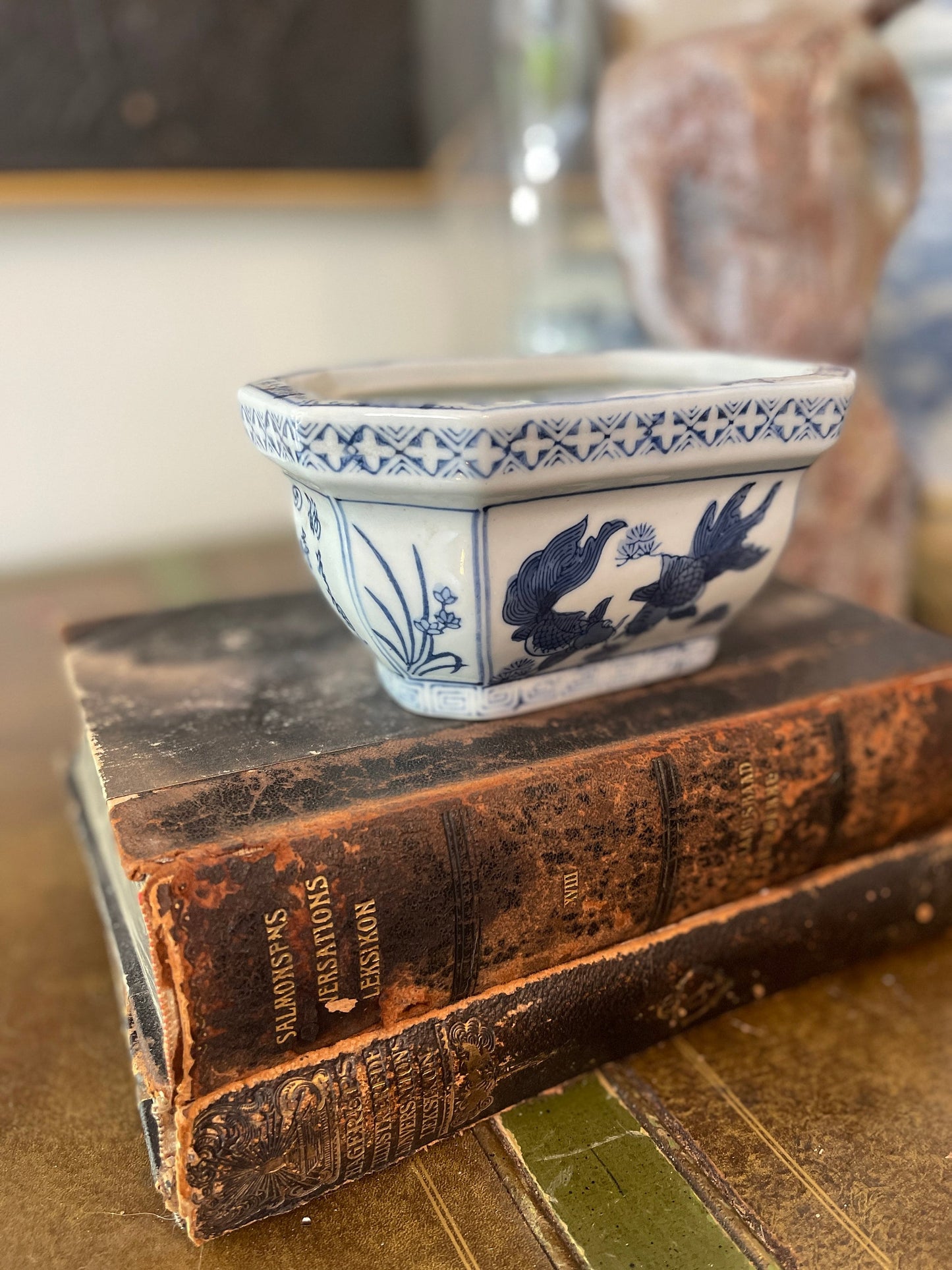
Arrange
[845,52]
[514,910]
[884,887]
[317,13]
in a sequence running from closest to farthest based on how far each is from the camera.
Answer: [514,910] → [884,887] → [845,52] → [317,13]

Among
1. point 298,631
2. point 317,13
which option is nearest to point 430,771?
point 298,631

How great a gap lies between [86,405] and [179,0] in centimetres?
50

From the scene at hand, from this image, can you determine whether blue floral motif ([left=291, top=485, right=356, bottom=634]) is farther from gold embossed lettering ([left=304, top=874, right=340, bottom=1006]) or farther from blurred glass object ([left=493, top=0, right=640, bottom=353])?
blurred glass object ([left=493, top=0, right=640, bottom=353])

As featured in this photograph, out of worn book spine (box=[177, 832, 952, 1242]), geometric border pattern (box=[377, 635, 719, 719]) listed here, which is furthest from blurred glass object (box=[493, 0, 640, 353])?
worn book spine (box=[177, 832, 952, 1242])

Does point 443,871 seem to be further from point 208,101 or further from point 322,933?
point 208,101

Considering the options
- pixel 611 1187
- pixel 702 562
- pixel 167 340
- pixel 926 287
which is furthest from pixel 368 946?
pixel 167 340

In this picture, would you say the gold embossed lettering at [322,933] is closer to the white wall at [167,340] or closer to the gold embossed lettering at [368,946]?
the gold embossed lettering at [368,946]

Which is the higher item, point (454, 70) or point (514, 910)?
point (454, 70)

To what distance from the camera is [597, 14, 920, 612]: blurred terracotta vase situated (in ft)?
2.50

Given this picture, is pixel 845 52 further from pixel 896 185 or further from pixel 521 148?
pixel 521 148

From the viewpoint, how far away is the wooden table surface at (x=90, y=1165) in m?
0.36

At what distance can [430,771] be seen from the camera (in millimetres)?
416

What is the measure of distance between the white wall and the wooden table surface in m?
0.71

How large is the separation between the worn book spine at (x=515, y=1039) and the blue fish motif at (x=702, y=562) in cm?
16
